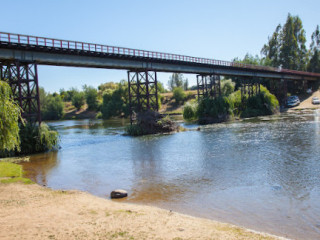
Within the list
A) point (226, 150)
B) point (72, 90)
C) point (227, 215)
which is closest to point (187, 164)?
point (226, 150)

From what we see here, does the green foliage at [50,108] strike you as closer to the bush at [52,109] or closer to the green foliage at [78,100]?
the bush at [52,109]

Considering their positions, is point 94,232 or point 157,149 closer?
point 94,232

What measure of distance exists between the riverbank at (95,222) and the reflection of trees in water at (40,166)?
211 inches

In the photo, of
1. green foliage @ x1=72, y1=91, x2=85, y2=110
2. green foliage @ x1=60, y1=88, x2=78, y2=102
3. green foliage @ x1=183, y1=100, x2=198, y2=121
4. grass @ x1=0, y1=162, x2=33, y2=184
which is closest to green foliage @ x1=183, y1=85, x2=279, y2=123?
green foliage @ x1=183, y1=100, x2=198, y2=121

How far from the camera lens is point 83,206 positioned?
1160cm

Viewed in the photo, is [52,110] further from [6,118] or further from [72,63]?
[6,118]

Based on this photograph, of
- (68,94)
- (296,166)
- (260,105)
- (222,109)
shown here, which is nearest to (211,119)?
(222,109)

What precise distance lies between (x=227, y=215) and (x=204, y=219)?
1.07 m

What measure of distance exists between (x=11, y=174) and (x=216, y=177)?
12.3 metres

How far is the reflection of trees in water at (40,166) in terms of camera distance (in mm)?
18305

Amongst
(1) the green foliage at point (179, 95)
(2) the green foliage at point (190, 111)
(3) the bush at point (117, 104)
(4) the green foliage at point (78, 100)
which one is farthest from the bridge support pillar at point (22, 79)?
(4) the green foliage at point (78, 100)

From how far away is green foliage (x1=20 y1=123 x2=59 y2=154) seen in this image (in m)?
26.2

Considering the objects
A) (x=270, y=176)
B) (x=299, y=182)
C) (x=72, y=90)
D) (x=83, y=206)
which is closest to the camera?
(x=83, y=206)

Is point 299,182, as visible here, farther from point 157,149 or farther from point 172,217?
point 157,149
